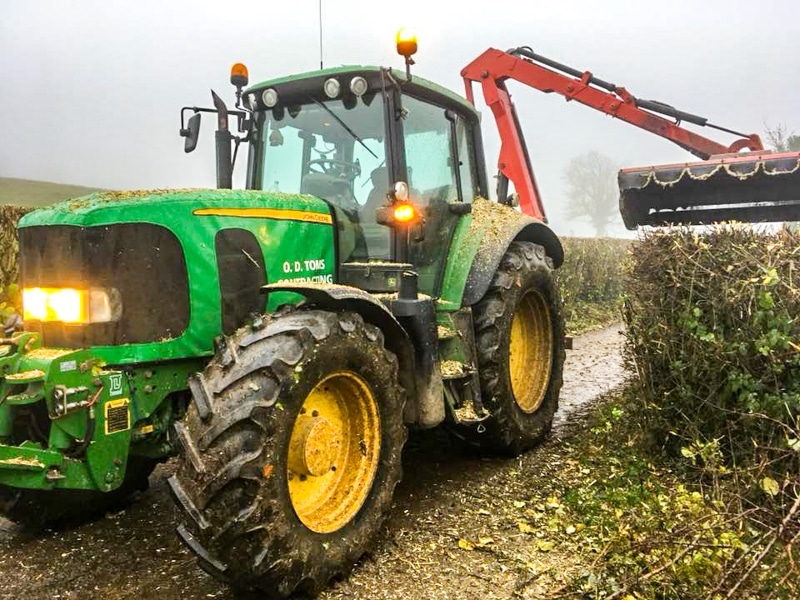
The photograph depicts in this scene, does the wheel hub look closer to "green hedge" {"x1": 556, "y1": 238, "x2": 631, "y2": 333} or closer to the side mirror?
the side mirror

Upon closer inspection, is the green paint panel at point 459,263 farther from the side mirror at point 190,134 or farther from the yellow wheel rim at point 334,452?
the side mirror at point 190,134

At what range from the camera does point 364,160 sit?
399 cm

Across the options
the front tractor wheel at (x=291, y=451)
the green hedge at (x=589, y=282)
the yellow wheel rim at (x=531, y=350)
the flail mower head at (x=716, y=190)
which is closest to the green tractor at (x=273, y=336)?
the front tractor wheel at (x=291, y=451)

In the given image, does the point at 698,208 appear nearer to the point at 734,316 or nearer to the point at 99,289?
the point at 734,316

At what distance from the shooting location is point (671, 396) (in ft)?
13.4

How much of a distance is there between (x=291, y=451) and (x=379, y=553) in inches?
29.4

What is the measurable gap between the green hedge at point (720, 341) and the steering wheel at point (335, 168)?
1.95 metres

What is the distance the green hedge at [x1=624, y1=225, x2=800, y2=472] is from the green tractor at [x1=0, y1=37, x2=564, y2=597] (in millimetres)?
913

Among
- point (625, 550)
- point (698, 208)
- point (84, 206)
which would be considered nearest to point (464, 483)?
point (625, 550)

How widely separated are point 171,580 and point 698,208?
645 centimetres

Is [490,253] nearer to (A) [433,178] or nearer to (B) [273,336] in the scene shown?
(A) [433,178]

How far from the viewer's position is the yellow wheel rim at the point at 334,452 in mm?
2865

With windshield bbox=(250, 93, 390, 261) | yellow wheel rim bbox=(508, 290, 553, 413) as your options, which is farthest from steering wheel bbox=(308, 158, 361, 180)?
yellow wheel rim bbox=(508, 290, 553, 413)

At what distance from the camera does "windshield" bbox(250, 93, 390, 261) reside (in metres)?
3.93
